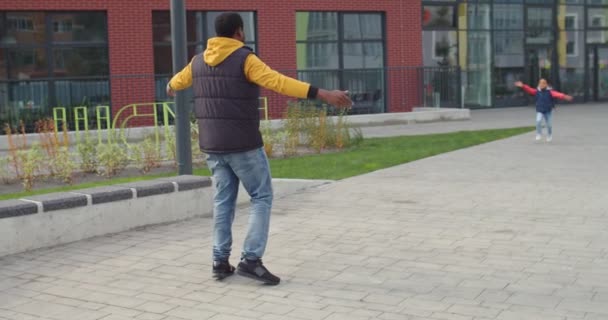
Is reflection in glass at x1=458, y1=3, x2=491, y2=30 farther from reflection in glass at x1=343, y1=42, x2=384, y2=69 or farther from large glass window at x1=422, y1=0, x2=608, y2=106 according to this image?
reflection in glass at x1=343, y1=42, x2=384, y2=69

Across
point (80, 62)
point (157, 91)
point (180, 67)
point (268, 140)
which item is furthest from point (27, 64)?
point (180, 67)

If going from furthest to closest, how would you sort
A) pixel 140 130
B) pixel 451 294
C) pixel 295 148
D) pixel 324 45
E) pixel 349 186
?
pixel 324 45 < pixel 140 130 < pixel 295 148 < pixel 349 186 < pixel 451 294

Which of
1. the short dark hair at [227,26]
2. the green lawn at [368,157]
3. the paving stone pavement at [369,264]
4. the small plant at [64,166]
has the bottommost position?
the paving stone pavement at [369,264]

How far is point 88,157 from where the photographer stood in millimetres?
11906

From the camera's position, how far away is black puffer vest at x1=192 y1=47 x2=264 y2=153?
5992mm

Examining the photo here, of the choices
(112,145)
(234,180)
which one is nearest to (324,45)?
(112,145)

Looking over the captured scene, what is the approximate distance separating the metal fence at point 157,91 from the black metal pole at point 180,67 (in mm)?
7008

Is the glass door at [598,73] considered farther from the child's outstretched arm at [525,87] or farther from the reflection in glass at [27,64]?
the reflection in glass at [27,64]

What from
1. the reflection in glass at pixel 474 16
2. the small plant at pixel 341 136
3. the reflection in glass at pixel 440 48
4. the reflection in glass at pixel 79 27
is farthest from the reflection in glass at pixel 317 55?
the small plant at pixel 341 136

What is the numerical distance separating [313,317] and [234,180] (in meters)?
1.41

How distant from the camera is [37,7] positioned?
64.4 feet

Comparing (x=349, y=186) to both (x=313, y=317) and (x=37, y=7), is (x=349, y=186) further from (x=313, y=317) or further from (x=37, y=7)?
(x=37, y=7)

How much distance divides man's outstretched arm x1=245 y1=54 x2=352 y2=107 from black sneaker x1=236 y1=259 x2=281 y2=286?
3.98 ft

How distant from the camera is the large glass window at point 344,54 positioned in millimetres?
23500
